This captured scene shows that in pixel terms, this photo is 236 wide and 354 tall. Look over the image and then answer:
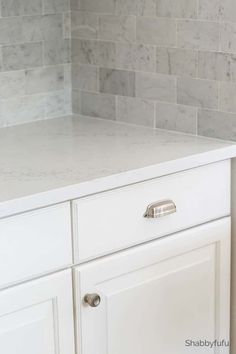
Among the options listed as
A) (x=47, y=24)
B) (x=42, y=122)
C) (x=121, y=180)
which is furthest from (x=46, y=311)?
(x=47, y=24)

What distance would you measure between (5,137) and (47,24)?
440 mm

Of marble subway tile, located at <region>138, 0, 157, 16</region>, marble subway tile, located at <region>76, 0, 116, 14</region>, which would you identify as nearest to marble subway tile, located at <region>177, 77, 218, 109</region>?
marble subway tile, located at <region>138, 0, 157, 16</region>

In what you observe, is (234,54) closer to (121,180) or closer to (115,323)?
(121,180)

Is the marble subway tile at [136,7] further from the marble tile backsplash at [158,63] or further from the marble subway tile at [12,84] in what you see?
the marble subway tile at [12,84]

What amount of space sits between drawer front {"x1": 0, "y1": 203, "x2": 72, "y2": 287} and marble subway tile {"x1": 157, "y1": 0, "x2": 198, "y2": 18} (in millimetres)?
759

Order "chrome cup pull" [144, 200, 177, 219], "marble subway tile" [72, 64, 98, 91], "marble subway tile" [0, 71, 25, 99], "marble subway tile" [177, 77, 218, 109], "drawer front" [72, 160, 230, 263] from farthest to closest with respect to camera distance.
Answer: "marble subway tile" [72, 64, 98, 91], "marble subway tile" [0, 71, 25, 99], "marble subway tile" [177, 77, 218, 109], "chrome cup pull" [144, 200, 177, 219], "drawer front" [72, 160, 230, 263]

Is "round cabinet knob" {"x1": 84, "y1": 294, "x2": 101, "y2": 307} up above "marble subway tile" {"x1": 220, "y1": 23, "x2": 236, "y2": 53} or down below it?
below

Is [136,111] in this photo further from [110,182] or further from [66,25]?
[110,182]

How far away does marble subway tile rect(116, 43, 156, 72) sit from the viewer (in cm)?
240

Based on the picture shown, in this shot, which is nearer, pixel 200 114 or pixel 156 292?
pixel 156 292

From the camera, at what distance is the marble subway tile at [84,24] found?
2.54m

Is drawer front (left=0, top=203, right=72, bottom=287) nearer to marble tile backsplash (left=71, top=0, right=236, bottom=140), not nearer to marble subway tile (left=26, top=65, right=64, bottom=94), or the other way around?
marble tile backsplash (left=71, top=0, right=236, bottom=140)

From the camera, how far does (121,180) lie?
1.93 meters

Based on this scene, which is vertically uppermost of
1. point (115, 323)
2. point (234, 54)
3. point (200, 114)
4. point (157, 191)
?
point (234, 54)
